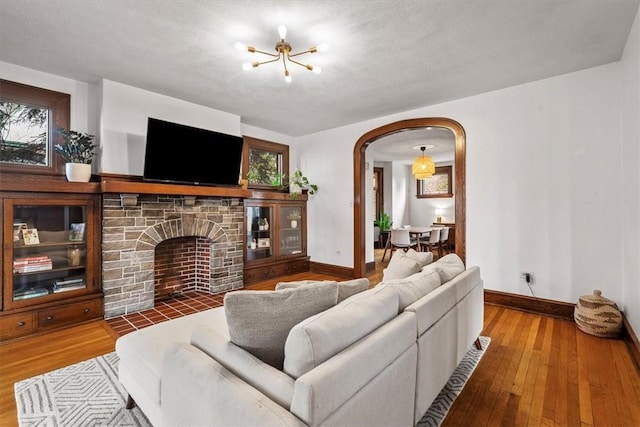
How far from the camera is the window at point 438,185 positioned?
28.6 ft

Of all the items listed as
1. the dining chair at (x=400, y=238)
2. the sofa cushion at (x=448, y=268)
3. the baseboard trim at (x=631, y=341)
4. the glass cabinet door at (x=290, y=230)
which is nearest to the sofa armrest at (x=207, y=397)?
the sofa cushion at (x=448, y=268)

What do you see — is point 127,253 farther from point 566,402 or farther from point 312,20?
point 566,402

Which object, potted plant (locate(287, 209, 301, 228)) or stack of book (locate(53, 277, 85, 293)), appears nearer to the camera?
stack of book (locate(53, 277, 85, 293))

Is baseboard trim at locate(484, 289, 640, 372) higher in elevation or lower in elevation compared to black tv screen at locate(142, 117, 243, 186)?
lower

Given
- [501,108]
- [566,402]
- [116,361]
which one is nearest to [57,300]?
[116,361]

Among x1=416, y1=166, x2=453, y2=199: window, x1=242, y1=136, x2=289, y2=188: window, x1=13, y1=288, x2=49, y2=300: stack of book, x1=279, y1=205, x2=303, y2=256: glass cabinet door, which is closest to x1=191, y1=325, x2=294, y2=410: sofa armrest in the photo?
x1=13, y1=288, x2=49, y2=300: stack of book

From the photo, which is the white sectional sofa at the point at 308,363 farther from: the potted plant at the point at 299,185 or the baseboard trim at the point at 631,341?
the potted plant at the point at 299,185

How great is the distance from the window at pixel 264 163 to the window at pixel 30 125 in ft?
7.76

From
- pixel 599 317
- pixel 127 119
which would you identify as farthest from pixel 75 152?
pixel 599 317

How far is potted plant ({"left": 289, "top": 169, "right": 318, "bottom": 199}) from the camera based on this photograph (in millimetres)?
5512

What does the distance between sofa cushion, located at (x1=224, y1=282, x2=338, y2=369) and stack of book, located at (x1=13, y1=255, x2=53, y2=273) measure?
2970 mm

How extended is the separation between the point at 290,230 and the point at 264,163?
4.36ft

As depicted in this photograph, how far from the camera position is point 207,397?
1.08 metres

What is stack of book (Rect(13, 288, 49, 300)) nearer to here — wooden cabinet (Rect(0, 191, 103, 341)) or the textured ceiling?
wooden cabinet (Rect(0, 191, 103, 341))
